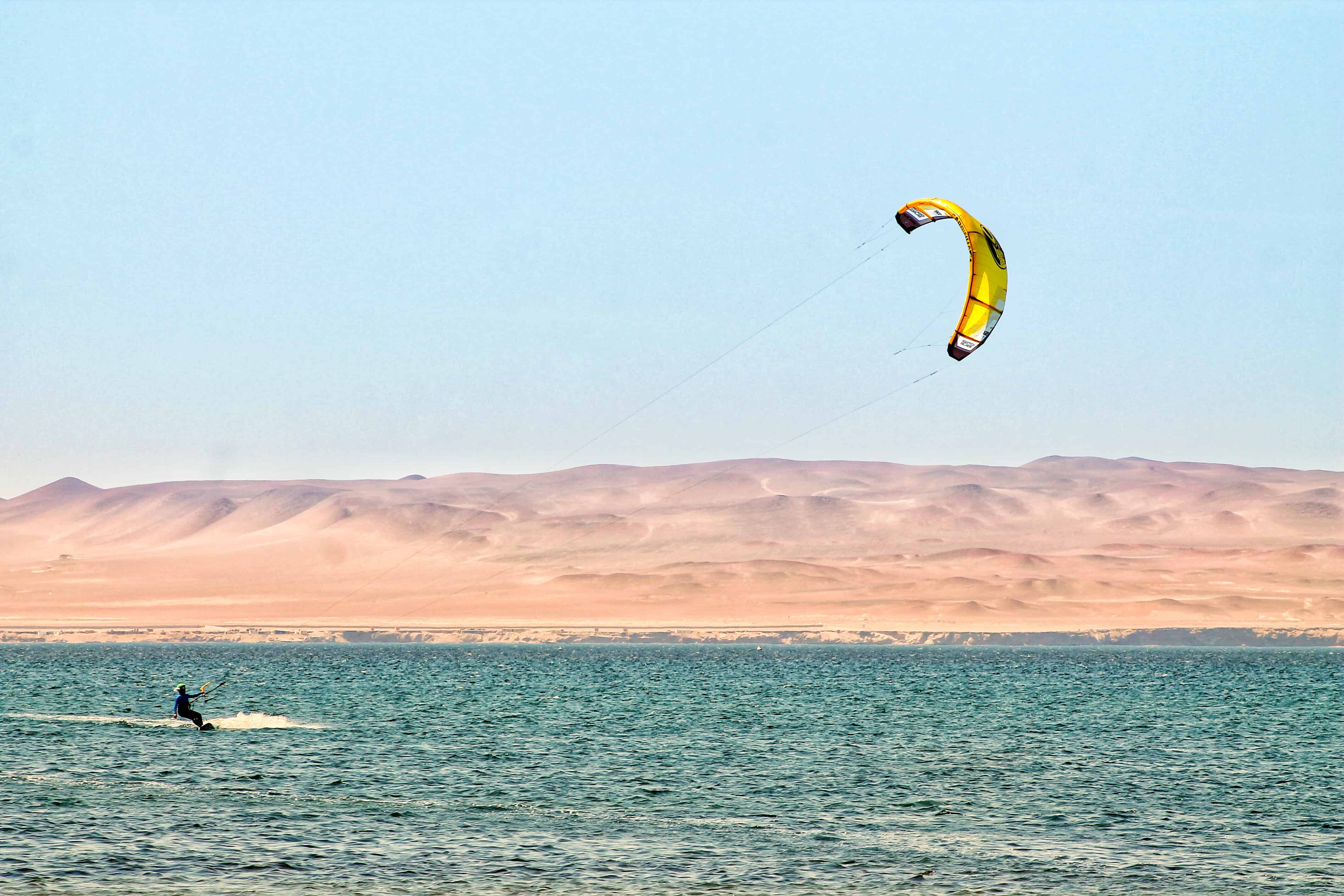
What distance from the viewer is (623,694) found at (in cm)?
8450

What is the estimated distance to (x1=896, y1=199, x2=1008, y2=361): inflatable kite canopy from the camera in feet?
157

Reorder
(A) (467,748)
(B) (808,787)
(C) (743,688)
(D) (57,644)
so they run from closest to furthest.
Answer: (B) (808,787) < (A) (467,748) < (C) (743,688) < (D) (57,644)

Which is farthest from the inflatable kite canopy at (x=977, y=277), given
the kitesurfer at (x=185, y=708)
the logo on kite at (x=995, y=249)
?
the kitesurfer at (x=185, y=708)

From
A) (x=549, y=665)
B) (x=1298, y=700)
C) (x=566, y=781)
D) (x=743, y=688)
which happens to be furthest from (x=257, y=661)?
(x=566, y=781)

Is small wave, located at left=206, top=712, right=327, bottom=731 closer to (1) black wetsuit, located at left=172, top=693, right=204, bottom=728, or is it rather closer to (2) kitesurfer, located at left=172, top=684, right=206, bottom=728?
(2) kitesurfer, located at left=172, top=684, right=206, bottom=728

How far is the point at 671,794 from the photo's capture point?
41219 mm

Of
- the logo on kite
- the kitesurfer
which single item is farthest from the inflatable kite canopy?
the kitesurfer

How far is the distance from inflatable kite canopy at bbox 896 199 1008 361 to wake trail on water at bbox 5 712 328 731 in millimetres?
30126

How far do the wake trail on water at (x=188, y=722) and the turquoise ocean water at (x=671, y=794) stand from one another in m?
0.30

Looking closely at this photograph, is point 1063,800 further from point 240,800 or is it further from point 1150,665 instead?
point 1150,665

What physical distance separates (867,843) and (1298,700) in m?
56.9

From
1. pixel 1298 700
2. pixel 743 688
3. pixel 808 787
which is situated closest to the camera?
pixel 808 787

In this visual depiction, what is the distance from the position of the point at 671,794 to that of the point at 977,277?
1879 centimetres

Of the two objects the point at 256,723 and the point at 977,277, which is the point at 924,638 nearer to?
the point at 256,723
